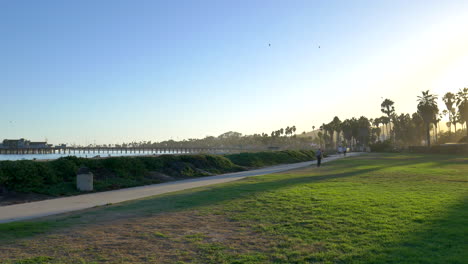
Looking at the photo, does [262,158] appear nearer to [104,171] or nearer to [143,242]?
[104,171]

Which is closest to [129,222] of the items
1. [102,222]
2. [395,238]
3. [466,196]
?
[102,222]

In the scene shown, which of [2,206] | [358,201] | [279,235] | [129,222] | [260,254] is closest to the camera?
[260,254]

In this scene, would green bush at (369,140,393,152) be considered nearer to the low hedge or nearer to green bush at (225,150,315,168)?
green bush at (225,150,315,168)

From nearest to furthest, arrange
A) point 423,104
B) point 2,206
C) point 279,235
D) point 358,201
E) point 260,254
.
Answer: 1. point 260,254
2. point 279,235
3. point 358,201
4. point 2,206
5. point 423,104

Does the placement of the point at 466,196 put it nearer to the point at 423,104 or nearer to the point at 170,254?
the point at 170,254

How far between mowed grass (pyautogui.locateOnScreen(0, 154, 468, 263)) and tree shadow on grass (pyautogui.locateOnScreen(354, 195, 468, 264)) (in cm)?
2

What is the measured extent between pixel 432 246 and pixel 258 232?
334 centimetres

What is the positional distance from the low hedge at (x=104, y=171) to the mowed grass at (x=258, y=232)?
8067 mm

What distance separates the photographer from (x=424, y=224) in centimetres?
782

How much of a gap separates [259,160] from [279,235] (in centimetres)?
3797

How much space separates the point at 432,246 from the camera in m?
6.21

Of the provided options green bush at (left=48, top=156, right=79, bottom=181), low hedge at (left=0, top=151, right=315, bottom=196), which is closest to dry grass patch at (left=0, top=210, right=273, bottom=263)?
low hedge at (left=0, top=151, right=315, bottom=196)

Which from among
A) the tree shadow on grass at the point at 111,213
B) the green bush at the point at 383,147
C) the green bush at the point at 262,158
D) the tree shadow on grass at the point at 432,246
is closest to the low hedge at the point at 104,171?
the green bush at the point at 262,158

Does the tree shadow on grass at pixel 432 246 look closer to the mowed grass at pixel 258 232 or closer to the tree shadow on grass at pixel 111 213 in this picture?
the mowed grass at pixel 258 232
